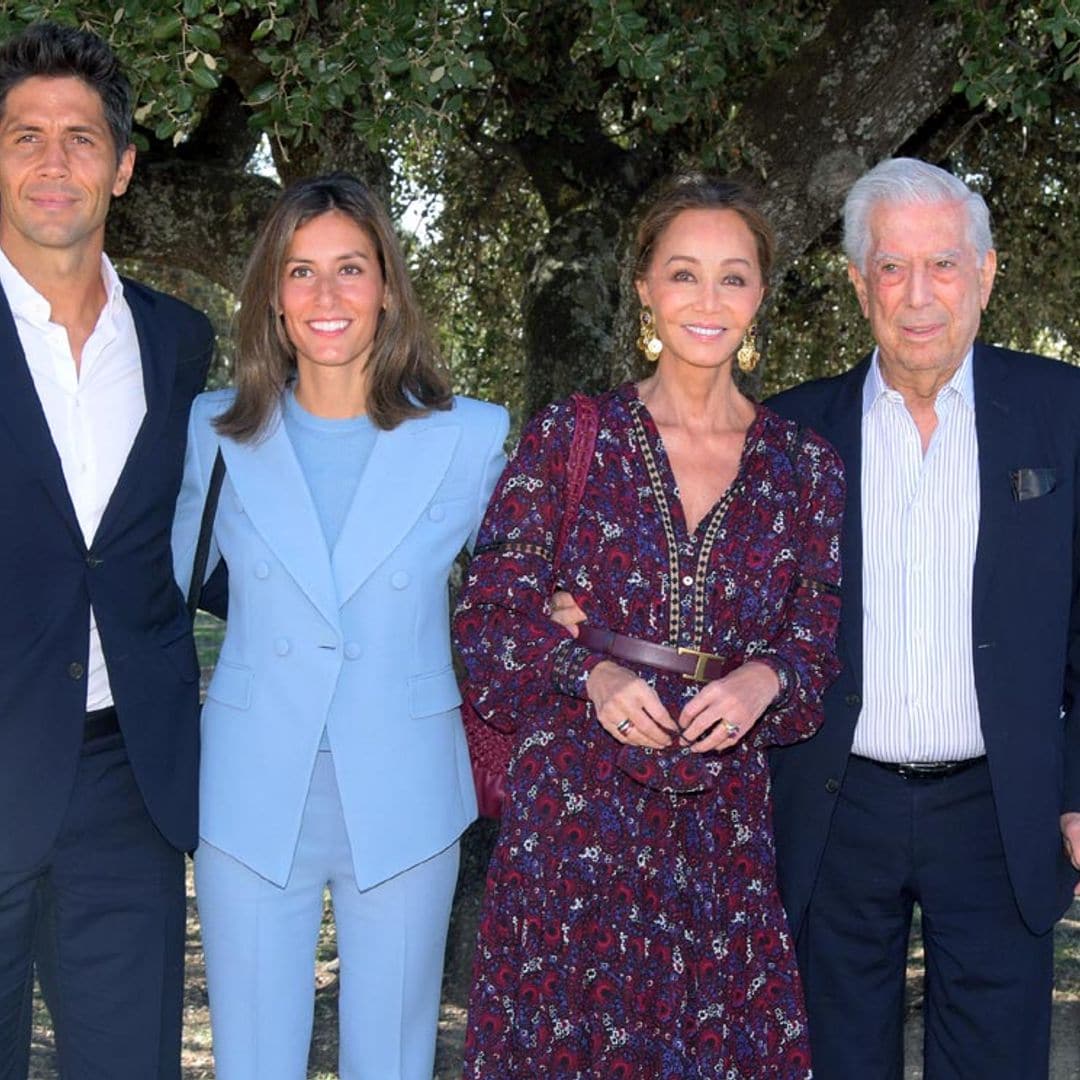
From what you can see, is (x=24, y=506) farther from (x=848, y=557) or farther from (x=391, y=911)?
(x=848, y=557)

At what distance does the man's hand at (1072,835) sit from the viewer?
3459mm

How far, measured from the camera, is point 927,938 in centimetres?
358

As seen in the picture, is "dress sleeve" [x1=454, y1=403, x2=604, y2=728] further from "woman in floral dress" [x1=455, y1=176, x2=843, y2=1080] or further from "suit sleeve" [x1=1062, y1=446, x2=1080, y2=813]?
"suit sleeve" [x1=1062, y1=446, x2=1080, y2=813]

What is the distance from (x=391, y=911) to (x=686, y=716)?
0.74 m

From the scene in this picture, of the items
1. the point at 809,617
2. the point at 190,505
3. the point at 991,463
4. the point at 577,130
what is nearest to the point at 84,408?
the point at 190,505

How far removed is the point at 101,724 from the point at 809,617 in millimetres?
1415

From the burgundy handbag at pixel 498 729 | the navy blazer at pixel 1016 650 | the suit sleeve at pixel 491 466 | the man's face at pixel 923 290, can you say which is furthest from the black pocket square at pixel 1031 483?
the suit sleeve at pixel 491 466

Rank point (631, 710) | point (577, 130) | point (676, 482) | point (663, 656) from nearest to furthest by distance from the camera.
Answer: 1. point (631, 710)
2. point (663, 656)
3. point (676, 482)
4. point (577, 130)

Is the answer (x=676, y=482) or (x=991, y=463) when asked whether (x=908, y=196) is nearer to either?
(x=991, y=463)

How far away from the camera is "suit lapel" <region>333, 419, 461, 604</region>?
3283 millimetres

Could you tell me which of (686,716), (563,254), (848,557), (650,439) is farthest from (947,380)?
(563,254)

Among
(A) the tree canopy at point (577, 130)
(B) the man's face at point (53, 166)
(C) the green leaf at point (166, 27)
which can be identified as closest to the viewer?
(B) the man's face at point (53, 166)

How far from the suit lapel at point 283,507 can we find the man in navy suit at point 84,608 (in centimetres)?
17

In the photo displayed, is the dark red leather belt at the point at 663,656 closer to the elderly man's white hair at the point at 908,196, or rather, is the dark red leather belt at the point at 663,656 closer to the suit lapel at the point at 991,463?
the suit lapel at the point at 991,463
